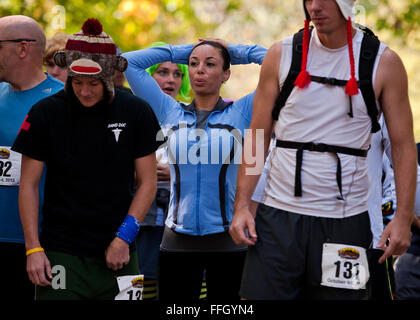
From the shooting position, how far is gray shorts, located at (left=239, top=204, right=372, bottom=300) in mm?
3781

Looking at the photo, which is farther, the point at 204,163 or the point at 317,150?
the point at 204,163

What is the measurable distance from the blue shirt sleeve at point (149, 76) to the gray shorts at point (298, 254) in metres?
1.94

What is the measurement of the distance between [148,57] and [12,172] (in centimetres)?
148

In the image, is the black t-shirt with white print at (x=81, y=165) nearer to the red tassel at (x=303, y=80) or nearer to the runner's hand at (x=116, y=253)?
the runner's hand at (x=116, y=253)

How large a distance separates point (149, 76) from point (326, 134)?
7.40ft

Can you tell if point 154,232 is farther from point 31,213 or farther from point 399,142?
point 399,142

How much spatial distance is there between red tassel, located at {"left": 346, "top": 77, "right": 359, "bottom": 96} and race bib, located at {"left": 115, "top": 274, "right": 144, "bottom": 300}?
5.12 feet

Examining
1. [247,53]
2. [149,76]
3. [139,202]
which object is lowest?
[139,202]

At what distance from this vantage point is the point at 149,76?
571 centimetres

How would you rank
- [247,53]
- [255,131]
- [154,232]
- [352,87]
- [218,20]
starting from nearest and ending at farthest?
[352,87] → [255,131] → [247,53] → [154,232] → [218,20]

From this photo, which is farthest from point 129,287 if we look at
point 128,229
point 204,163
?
point 204,163

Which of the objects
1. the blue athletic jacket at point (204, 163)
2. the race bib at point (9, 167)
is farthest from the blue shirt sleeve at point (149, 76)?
the race bib at point (9, 167)

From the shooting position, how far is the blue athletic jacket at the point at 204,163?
5102 mm

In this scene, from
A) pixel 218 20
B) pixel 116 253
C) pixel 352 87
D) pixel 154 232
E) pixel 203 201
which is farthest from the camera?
pixel 218 20
